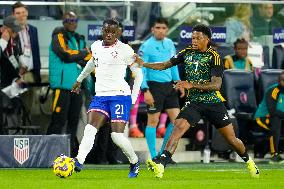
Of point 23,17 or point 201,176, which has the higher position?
point 23,17

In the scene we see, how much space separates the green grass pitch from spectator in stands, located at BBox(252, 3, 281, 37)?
396 centimetres

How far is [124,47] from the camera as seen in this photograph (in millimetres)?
17422

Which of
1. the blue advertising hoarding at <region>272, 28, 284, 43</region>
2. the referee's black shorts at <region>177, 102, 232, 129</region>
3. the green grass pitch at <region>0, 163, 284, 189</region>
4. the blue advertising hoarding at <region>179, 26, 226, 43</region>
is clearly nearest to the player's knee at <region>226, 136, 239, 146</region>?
the referee's black shorts at <region>177, 102, 232, 129</region>

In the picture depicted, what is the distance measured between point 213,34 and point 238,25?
734 millimetres

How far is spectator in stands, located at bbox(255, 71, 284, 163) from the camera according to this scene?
73.7 feet

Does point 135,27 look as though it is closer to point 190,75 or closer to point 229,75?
point 229,75

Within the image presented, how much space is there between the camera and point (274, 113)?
73.9ft

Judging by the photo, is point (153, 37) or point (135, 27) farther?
point (135, 27)

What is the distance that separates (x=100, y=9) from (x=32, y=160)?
4.41m

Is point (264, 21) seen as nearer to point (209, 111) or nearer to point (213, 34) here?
point (213, 34)

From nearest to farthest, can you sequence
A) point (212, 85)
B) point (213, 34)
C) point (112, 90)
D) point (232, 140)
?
1. point (212, 85)
2. point (112, 90)
3. point (232, 140)
4. point (213, 34)

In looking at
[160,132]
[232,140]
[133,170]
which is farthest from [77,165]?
[160,132]

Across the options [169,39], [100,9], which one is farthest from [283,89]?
[100,9]

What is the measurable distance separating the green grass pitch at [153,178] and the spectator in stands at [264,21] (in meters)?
3.96
